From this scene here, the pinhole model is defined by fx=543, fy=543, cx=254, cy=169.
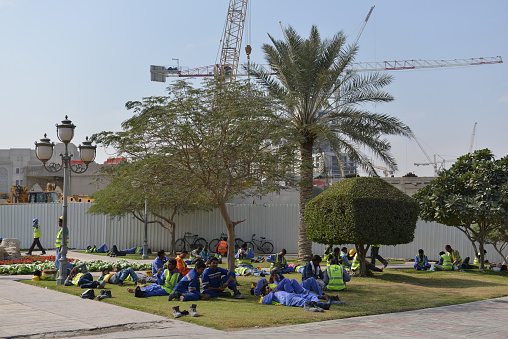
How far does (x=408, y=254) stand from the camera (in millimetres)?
27562

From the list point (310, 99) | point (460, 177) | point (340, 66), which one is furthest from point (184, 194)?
point (460, 177)

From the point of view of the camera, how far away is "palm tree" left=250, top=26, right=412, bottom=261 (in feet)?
69.4

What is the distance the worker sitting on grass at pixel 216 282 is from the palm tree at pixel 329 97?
834 cm

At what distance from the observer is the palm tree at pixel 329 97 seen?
21.1 meters

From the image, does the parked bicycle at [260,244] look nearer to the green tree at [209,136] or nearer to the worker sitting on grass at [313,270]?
the green tree at [209,136]

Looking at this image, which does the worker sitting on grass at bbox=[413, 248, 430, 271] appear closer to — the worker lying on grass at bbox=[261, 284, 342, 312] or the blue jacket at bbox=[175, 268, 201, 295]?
the worker lying on grass at bbox=[261, 284, 342, 312]

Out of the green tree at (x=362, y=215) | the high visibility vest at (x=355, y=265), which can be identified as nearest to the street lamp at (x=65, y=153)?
the green tree at (x=362, y=215)

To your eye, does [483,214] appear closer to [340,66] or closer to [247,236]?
[340,66]

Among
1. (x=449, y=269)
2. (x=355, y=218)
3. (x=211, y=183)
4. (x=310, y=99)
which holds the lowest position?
(x=449, y=269)

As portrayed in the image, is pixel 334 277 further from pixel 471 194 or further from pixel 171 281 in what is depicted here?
pixel 471 194

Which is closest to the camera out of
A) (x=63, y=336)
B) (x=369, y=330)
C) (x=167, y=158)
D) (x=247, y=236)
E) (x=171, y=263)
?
(x=63, y=336)

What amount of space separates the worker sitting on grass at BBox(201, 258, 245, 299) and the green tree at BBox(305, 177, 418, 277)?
5257 millimetres

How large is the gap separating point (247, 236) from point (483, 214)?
44.5 feet

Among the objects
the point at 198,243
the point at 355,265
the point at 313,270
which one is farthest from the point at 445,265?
the point at 198,243
